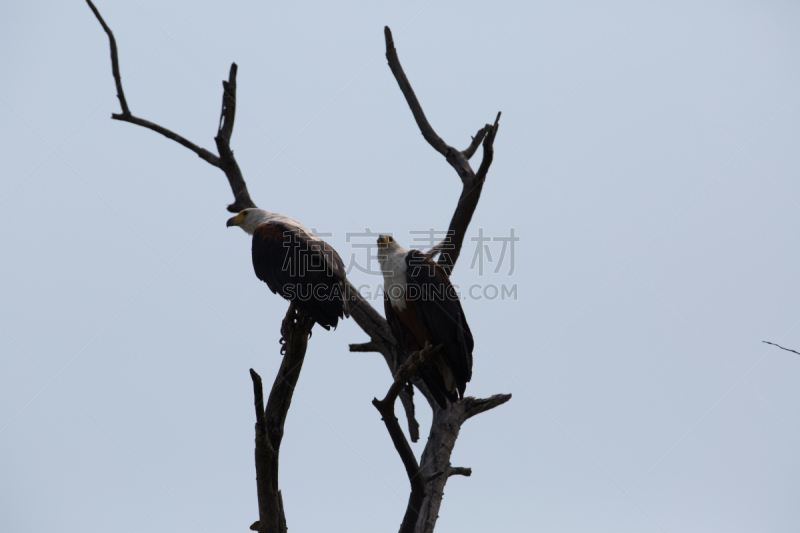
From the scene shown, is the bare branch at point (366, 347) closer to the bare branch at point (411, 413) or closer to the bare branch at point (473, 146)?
the bare branch at point (411, 413)

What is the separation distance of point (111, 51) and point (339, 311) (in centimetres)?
322

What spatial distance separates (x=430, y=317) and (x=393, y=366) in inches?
35.8

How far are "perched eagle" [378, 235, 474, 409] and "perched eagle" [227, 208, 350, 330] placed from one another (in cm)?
46

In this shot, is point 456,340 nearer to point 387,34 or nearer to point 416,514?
point 416,514

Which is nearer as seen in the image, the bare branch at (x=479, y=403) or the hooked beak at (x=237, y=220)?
the bare branch at (x=479, y=403)

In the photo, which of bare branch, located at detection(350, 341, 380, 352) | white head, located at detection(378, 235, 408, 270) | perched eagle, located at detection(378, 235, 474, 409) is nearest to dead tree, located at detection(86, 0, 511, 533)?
bare branch, located at detection(350, 341, 380, 352)

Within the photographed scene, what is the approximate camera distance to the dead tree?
13.2ft

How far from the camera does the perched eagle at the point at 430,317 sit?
4953 mm

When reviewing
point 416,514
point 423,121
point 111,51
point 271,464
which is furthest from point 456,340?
point 111,51

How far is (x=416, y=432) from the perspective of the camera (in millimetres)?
5922

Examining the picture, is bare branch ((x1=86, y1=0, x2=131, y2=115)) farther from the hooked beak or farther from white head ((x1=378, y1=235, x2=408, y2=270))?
white head ((x1=378, y1=235, x2=408, y2=270))

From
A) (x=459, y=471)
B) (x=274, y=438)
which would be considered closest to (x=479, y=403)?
(x=459, y=471)

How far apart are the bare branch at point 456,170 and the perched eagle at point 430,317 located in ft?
2.97

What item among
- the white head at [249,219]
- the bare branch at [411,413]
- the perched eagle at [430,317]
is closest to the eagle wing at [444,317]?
the perched eagle at [430,317]
